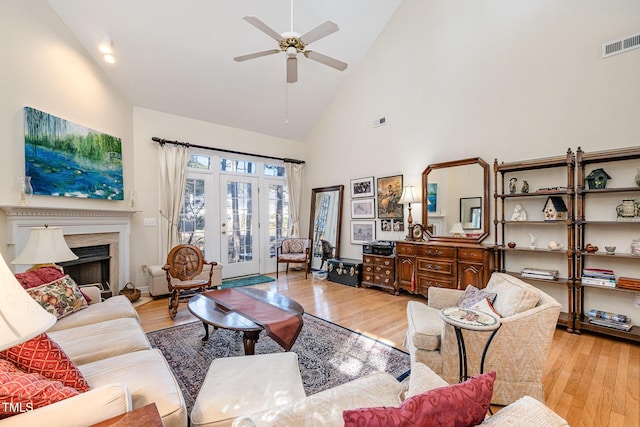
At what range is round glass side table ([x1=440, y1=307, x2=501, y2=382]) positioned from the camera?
163cm

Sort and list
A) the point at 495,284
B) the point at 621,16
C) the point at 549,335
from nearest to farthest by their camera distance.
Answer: the point at 549,335
the point at 495,284
the point at 621,16

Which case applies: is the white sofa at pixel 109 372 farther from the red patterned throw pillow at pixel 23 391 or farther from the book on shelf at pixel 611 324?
the book on shelf at pixel 611 324

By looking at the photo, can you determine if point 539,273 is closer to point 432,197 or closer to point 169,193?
point 432,197

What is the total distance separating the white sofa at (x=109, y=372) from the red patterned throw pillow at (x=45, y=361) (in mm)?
122

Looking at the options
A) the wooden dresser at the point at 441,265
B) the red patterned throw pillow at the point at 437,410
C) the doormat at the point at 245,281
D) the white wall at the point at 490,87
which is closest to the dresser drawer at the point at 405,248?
the wooden dresser at the point at 441,265

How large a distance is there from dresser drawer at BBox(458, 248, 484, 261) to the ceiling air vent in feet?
8.23

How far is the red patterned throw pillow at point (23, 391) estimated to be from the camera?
3.21 feet

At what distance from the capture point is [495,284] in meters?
2.33

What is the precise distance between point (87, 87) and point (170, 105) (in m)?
1.25

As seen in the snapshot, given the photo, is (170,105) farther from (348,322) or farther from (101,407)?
(101,407)

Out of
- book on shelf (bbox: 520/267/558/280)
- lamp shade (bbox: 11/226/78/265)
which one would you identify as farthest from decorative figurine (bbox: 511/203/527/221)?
lamp shade (bbox: 11/226/78/265)

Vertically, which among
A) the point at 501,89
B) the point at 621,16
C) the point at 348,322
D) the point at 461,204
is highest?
the point at 621,16

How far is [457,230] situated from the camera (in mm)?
4262

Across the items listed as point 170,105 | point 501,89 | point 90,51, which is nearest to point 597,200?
point 501,89
